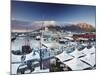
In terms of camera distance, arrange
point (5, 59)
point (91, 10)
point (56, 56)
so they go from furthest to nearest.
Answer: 1. point (91, 10)
2. point (56, 56)
3. point (5, 59)

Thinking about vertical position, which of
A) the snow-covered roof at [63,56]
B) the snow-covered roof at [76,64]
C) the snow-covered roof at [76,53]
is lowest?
the snow-covered roof at [76,64]

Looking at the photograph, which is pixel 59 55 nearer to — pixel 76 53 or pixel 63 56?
pixel 63 56

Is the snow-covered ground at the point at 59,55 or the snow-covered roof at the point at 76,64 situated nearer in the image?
the snow-covered ground at the point at 59,55

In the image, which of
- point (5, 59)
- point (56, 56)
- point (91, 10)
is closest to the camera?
point (5, 59)

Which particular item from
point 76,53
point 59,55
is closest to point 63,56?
point 59,55

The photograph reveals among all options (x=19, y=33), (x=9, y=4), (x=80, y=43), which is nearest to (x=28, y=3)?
(x=9, y=4)

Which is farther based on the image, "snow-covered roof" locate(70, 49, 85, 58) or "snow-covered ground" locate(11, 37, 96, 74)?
"snow-covered roof" locate(70, 49, 85, 58)

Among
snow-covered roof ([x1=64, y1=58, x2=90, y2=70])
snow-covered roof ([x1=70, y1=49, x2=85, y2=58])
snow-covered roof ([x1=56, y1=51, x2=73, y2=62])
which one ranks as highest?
snow-covered roof ([x1=70, y1=49, x2=85, y2=58])

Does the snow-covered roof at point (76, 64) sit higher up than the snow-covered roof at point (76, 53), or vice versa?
the snow-covered roof at point (76, 53)

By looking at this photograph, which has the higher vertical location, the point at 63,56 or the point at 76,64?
the point at 63,56

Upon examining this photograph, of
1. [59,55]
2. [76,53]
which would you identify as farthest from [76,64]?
[59,55]
